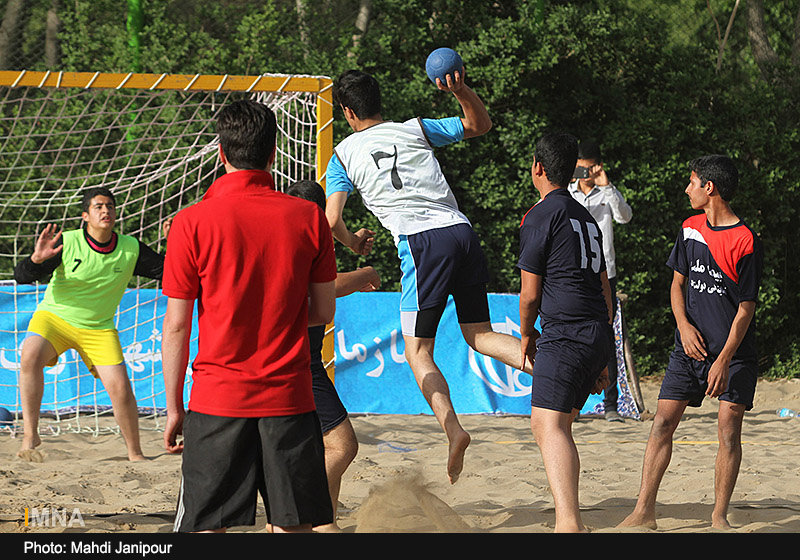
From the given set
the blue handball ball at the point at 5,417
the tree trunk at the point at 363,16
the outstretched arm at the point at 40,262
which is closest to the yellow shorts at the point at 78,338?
the outstretched arm at the point at 40,262

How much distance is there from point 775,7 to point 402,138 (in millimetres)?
10535

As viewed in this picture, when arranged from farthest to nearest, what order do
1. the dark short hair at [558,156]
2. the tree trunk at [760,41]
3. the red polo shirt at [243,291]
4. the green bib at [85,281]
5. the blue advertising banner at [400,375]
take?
the tree trunk at [760,41] → the blue advertising banner at [400,375] → the green bib at [85,281] → the dark short hair at [558,156] → the red polo shirt at [243,291]

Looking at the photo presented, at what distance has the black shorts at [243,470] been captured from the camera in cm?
317

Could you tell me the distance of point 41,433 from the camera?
7.81m

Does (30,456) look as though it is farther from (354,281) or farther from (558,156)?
(558,156)

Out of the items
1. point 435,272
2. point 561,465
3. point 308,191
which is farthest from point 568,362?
point 308,191

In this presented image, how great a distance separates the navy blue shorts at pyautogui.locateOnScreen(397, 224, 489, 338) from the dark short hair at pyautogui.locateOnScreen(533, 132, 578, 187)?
574 millimetres

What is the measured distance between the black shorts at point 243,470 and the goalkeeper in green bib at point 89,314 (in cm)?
370

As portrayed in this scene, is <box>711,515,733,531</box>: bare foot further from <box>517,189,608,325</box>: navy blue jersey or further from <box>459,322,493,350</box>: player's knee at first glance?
<box>459,322,493,350</box>: player's knee

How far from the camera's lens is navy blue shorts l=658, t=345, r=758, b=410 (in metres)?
4.67

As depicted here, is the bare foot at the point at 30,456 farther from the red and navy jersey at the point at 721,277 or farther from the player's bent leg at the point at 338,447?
the red and navy jersey at the point at 721,277

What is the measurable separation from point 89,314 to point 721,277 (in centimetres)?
436

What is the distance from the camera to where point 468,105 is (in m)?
4.84
